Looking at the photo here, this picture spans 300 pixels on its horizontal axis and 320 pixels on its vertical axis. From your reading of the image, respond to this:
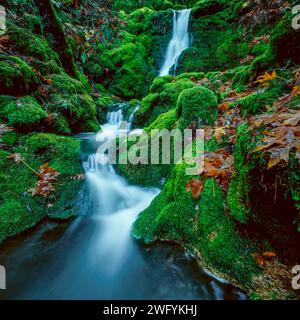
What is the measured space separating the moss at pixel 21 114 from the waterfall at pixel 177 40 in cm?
1016

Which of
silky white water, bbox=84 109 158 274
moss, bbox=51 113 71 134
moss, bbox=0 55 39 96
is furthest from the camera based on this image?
moss, bbox=51 113 71 134

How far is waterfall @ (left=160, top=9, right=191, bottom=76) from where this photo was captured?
1430 centimetres

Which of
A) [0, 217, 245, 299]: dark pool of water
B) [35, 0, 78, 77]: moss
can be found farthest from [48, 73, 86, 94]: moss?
[0, 217, 245, 299]: dark pool of water

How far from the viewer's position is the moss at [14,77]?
5.72 meters

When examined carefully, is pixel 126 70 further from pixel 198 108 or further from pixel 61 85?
pixel 198 108

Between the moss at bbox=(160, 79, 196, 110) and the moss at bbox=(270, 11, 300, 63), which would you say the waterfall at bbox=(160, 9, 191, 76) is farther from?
the moss at bbox=(270, 11, 300, 63)

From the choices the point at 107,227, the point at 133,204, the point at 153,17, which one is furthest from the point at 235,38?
the point at 107,227

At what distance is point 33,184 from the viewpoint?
14.1ft

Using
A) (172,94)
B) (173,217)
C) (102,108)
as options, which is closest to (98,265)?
(173,217)

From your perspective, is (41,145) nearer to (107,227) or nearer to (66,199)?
(66,199)

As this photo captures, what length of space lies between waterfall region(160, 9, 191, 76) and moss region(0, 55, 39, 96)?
9476 millimetres

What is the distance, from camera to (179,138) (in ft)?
15.4

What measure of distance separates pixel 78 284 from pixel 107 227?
1307 mm
